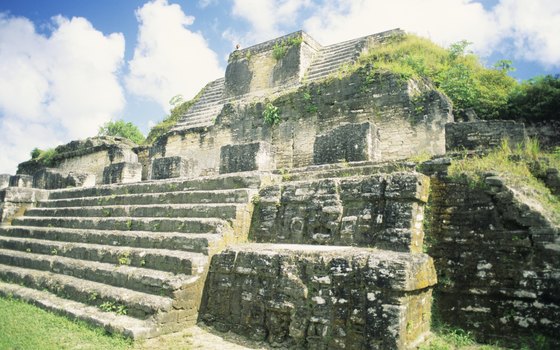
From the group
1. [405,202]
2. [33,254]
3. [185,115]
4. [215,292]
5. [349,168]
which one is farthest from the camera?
[185,115]

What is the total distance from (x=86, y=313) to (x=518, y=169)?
651 cm

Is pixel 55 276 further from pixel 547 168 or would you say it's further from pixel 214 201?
pixel 547 168

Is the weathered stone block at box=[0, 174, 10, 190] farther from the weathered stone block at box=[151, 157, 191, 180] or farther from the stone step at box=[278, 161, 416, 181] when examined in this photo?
the stone step at box=[278, 161, 416, 181]

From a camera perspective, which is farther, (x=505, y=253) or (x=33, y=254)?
(x=33, y=254)

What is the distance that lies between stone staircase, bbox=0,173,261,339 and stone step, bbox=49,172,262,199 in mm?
21

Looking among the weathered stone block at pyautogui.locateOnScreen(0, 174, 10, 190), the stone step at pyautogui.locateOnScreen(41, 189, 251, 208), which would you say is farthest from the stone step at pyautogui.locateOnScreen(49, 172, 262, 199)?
the weathered stone block at pyautogui.locateOnScreen(0, 174, 10, 190)

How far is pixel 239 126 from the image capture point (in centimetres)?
1288

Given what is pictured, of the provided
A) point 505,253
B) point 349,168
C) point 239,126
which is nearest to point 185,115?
point 239,126

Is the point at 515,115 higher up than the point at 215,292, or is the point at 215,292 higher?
the point at 515,115

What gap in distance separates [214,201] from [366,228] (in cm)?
312

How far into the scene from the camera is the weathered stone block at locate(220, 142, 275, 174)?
8461mm

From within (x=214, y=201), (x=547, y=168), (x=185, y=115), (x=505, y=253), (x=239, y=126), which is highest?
(x=185, y=115)

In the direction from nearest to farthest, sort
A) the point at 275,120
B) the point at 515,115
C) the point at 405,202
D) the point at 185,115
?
the point at 405,202
the point at 515,115
the point at 275,120
the point at 185,115

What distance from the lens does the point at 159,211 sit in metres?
7.61
